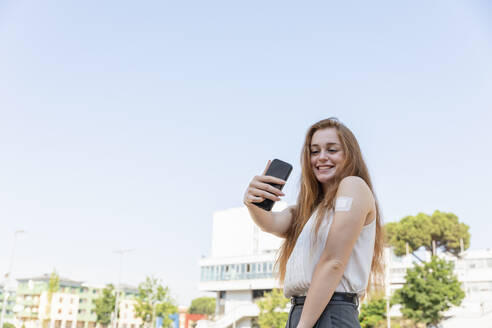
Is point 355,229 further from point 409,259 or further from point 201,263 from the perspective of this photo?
point 201,263

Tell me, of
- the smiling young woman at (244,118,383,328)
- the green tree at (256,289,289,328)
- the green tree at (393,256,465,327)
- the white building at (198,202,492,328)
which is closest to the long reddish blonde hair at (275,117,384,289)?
the smiling young woman at (244,118,383,328)

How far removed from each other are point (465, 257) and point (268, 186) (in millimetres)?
58180

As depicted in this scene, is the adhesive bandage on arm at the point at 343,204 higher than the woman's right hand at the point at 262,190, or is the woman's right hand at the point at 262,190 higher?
the woman's right hand at the point at 262,190

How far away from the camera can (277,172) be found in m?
1.82

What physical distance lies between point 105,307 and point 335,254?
4791 centimetres

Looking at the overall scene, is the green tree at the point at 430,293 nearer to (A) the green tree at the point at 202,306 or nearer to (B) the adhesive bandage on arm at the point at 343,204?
(B) the adhesive bandage on arm at the point at 343,204

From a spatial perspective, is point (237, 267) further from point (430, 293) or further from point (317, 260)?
point (317, 260)

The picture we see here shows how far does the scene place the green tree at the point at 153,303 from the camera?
119ft

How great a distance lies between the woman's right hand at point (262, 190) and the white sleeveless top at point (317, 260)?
0.20 metres

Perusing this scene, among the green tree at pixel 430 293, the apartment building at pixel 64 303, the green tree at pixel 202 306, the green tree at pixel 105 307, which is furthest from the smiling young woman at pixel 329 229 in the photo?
the green tree at pixel 202 306

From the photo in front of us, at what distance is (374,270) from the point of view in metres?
1.94

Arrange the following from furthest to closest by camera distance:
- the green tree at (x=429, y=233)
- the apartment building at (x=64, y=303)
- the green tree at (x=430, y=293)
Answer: the apartment building at (x=64, y=303) → the green tree at (x=429, y=233) → the green tree at (x=430, y=293)

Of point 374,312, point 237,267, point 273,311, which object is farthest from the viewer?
point 237,267

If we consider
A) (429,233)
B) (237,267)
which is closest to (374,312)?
(237,267)
